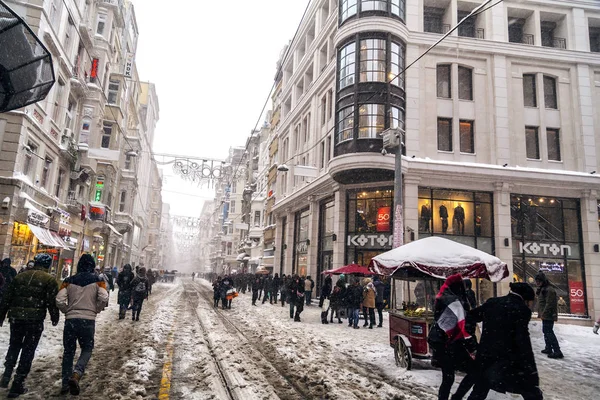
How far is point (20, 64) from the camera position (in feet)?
17.0

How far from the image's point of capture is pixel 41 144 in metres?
18.5

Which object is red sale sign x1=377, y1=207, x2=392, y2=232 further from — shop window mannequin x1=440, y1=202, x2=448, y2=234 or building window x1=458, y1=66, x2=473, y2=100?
building window x1=458, y1=66, x2=473, y2=100

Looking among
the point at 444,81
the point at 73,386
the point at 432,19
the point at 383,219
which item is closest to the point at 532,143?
the point at 444,81

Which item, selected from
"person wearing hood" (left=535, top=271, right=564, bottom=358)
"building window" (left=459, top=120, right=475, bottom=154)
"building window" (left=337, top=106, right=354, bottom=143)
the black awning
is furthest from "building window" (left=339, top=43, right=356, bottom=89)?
the black awning

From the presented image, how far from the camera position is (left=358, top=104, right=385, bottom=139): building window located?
21312mm

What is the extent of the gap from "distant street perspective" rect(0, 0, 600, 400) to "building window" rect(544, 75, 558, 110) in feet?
0.65

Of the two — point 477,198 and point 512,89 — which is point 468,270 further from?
point 512,89

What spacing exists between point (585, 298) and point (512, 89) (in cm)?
1271

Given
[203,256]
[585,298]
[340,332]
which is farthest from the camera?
[203,256]

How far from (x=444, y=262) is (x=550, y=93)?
838 inches

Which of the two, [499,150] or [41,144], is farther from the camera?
[499,150]

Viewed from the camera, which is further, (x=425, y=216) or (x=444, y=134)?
(x=444, y=134)

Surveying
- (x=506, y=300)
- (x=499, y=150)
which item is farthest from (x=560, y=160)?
(x=506, y=300)

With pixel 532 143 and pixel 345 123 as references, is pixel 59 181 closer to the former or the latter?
pixel 345 123
